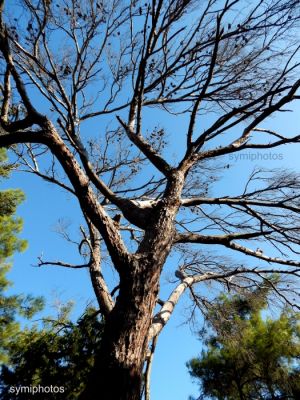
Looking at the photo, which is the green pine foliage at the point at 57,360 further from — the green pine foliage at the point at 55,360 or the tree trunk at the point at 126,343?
the tree trunk at the point at 126,343

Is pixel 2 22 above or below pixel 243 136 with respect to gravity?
above

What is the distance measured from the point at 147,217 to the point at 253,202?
1.44 meters

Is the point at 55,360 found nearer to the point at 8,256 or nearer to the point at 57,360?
the point at 57,360

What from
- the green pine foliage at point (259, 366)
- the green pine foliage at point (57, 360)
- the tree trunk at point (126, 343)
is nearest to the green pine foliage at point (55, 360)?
the green pine foliage at point (57, 360)

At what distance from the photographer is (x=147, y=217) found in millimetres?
2748

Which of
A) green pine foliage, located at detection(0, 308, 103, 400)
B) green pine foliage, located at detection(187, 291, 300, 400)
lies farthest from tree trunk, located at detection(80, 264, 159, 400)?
green pine foliage, located at detection(187, 291, 300, 400)

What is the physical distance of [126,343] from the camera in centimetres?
175

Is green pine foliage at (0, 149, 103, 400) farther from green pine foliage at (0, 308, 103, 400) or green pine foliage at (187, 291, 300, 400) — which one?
green pine foliage at (187, 291, 300, 400)

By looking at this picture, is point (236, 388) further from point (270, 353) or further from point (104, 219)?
point (104, 219)

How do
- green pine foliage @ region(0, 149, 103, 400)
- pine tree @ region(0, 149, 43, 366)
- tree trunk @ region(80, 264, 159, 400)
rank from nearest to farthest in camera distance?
tree trunk @ region(80, 264, 159, 400)
green pine foliage @ region(0, 149, 103, 400)
pine tree @ region(0, 149, 43, 366)

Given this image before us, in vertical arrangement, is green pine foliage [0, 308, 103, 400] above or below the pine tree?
below

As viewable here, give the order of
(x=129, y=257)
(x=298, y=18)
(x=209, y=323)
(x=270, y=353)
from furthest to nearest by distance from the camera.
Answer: (x=270, y=353), (x=209, y=323), (x=298, y=18), (x=129, y=257)

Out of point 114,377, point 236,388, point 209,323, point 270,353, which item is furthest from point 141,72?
point 236,388

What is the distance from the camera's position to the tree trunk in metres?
1.55
